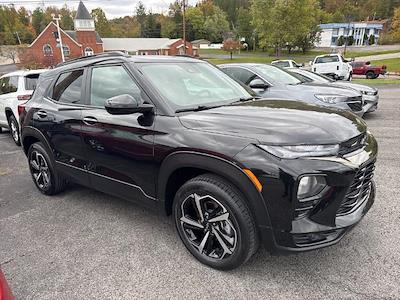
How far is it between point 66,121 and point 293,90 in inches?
192

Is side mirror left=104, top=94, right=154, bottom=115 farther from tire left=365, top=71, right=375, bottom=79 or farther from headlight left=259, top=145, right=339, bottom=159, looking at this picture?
tire left=365, top=71, right=375, bottom=79

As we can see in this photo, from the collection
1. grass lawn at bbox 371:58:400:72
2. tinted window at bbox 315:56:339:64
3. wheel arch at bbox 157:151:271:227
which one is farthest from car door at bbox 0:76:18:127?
grass lawn at bbox 371:58:400:72

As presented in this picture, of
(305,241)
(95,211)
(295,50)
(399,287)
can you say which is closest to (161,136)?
(305,241)

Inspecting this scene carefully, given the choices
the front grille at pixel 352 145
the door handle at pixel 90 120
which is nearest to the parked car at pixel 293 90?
the door handle at pixel 90 120

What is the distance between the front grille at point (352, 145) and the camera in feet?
7.50

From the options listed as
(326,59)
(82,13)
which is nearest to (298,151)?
(326,59)

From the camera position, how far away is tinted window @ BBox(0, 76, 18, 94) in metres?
7.28

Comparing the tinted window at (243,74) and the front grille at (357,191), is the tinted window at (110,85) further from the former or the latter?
the tinted window at (243,74)

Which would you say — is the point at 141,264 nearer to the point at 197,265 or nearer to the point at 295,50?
the point at 197,265

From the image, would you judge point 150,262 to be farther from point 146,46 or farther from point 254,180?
point 146,46

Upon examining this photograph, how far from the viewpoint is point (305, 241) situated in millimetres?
2209

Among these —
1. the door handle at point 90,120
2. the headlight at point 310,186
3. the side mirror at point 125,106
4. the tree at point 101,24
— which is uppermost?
the tree at point 101,24

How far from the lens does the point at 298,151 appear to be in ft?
7.07

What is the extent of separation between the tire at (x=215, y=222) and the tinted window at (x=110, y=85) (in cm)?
108
